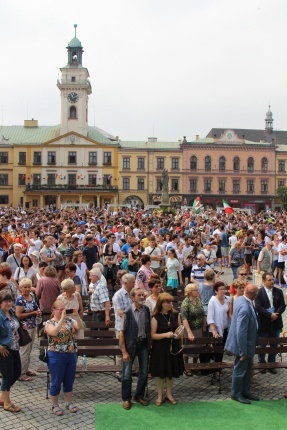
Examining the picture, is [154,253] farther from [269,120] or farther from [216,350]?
[269,120]

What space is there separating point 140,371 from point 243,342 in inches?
61.4

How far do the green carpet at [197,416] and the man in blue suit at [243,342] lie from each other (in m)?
0.20

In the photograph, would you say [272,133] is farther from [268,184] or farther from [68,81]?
[68,81]

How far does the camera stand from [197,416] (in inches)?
281

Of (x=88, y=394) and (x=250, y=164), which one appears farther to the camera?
(x=250, y=164)

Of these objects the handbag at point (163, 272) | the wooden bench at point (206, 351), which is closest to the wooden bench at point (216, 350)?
the wooden bench at point (206, 351)

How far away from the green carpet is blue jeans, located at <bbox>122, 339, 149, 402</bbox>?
248 mm

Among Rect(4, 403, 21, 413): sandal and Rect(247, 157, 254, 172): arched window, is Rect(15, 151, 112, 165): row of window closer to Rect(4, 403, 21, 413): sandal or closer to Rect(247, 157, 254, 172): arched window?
Rect(247, 157, 254, 172): arched window

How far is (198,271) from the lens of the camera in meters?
11.6

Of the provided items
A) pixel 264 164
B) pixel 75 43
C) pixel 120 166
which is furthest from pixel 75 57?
pixel 264 164

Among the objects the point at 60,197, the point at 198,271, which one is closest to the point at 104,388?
the point at 198,271

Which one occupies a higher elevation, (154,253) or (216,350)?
(154,253)

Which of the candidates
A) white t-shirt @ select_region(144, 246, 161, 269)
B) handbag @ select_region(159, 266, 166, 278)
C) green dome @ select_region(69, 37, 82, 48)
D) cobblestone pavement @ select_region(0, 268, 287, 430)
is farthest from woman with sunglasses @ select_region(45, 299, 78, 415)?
green dome @ select_region(69, 37, 82, 48)

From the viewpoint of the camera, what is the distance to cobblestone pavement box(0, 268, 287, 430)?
6891 millimetres
